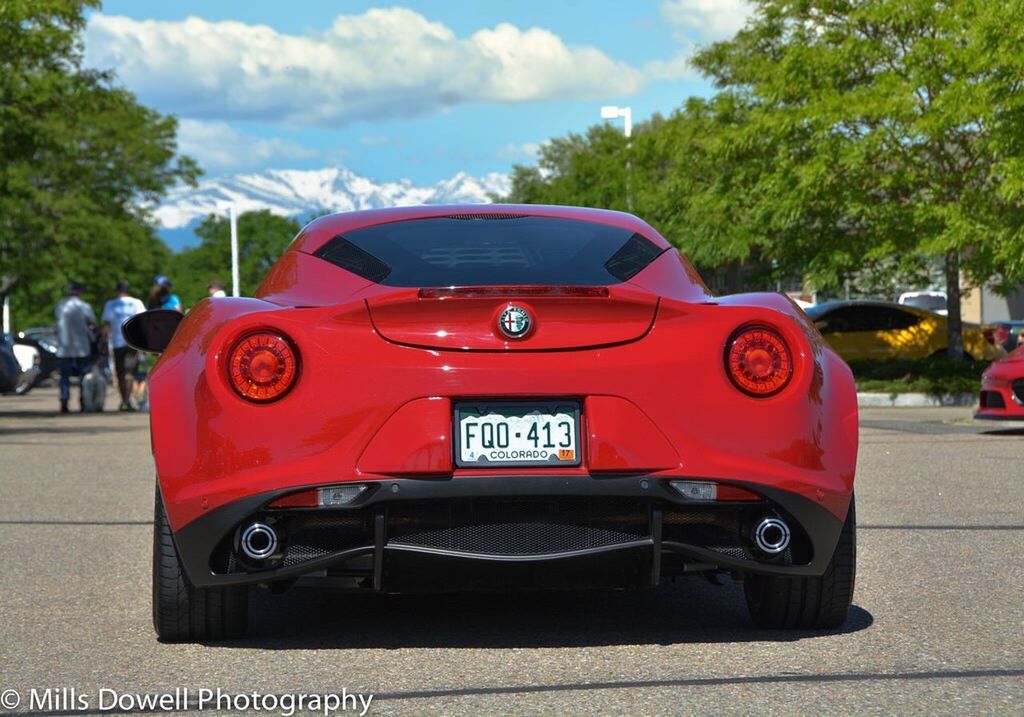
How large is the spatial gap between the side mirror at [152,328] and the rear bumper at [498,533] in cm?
144

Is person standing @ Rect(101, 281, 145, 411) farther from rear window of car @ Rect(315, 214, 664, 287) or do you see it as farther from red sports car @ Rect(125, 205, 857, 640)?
red sports car @ Rect(125, 205, 857, 640)

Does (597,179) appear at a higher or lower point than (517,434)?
higher

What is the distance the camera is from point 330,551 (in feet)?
15.9

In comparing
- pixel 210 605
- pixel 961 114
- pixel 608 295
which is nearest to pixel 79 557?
pixel 210 605

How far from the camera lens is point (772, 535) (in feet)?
16.2

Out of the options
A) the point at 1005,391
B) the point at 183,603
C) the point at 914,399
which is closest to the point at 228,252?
the point at 914,399

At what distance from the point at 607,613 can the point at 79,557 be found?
2788mm

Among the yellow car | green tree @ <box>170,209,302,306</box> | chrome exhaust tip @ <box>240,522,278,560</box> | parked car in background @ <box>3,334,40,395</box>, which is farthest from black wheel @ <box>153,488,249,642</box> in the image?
green tree @ <box>170,209,302,306</box>

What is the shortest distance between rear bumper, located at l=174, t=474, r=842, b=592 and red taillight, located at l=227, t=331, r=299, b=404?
30 centimetres

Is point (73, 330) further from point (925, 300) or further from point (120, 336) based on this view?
point (925, 300)

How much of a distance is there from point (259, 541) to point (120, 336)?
18429mm

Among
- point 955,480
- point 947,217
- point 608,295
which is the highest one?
point 947,217

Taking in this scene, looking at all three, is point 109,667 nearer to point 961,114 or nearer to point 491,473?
point 491,473

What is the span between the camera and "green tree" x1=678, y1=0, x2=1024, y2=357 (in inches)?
942
